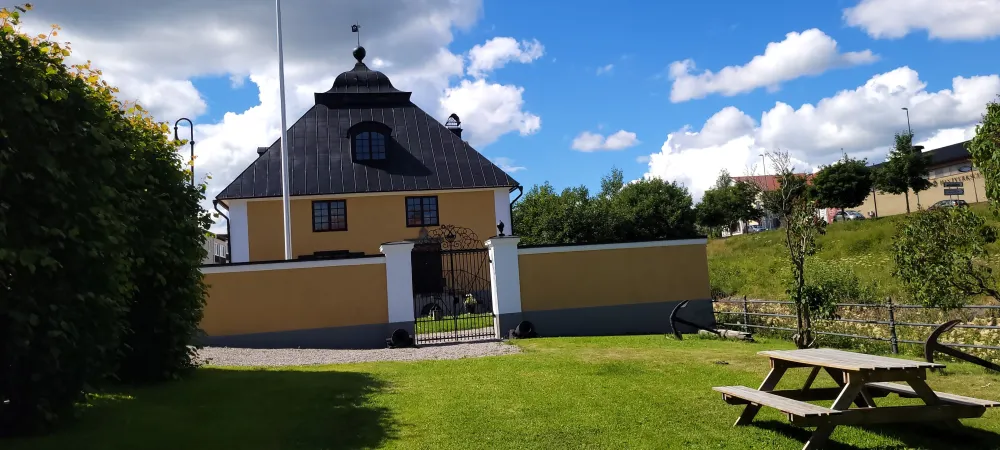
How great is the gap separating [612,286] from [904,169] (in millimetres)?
32625

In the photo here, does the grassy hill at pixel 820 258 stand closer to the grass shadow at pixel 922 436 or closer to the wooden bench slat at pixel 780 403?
the grass shadow at pixel 922 436

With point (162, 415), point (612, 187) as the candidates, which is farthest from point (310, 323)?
point (612, 187)

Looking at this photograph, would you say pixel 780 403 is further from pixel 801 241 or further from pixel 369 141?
pixel 369 141

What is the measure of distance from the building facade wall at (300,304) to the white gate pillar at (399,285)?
20 centimetres

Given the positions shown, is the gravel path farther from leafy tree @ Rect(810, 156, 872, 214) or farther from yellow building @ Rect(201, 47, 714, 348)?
leafy tree @ Rect(810, 156, 872, 214)

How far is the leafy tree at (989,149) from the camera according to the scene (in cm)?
1044

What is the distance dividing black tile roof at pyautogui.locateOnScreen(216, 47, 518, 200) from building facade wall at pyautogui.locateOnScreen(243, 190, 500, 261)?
1.47 feet

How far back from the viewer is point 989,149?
35.1 feet

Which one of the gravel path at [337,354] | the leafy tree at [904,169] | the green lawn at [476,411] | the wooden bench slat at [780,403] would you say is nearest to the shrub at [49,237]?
the green lawn at [476,411]

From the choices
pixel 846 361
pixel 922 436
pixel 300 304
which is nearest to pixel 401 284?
pixel 300 304

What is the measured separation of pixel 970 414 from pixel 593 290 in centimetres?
1284

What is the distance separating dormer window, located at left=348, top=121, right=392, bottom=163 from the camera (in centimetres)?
2912

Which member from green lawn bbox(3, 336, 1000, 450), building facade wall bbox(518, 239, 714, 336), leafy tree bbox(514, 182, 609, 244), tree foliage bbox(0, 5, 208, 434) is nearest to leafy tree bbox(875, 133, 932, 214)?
leafy tree bbox(514, 182, 609, 244)

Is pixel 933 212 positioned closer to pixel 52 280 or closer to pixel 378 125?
pixel 52 280
